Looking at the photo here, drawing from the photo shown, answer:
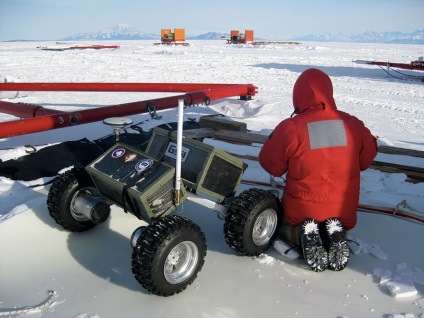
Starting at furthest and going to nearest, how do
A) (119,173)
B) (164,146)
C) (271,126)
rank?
(271,126) → (164,146) → (119,173)

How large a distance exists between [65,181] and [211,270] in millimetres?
1201

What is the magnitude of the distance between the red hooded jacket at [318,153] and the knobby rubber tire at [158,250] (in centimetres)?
79

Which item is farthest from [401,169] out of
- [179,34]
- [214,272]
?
[179,34]

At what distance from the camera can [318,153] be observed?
244 centimetres

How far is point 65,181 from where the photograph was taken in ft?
8.95

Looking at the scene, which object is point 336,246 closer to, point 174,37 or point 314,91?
point 314,91

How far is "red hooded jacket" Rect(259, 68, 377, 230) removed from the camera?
2.43 metres

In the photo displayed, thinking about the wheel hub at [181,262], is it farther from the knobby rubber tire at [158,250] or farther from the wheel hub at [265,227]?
the wheel hub at [265,227]

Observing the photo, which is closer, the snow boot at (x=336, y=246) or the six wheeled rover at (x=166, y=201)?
the six wheeled rover at (x=166, y=201)

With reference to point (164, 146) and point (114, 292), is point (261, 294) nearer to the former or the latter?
point (114, 292)

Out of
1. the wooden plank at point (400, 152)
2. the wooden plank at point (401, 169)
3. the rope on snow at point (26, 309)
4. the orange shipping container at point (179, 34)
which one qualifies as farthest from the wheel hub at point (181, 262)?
the orange shipping container at point (179, 34)

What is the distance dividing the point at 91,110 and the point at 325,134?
305 centimetres

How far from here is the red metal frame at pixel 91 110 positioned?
4.08 m

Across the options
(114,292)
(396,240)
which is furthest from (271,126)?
(114,292)
